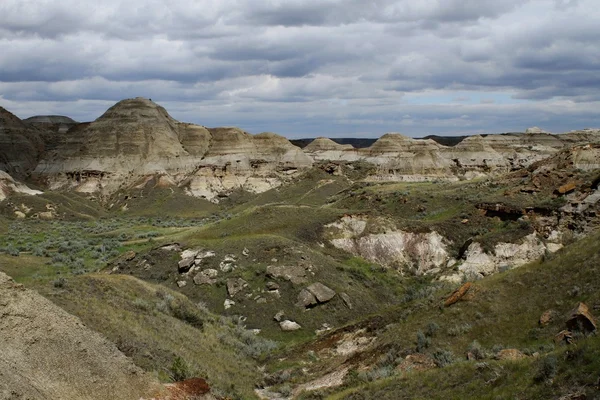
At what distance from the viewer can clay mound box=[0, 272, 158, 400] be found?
10867 millimetres

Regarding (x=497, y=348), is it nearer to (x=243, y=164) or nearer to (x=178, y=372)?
(x=178, y=372)

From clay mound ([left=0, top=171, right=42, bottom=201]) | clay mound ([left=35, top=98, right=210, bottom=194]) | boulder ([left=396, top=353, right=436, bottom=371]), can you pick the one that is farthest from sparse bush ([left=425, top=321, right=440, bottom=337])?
clay mound ([left=35, top=98, right=210, bottom=194])

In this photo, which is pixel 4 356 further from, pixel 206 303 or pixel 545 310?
pixel 206 303

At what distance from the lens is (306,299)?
99.5 feet

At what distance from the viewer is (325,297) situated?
30.7m

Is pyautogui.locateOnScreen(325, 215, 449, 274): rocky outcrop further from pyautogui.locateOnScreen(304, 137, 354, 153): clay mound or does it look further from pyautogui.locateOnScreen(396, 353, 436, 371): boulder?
pyautogui.locateOnScreen(304, 137, 354, 153): clay mound

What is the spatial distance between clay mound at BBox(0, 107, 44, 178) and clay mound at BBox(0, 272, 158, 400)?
96.8 meters

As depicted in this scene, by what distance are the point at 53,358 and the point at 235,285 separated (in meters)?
20.3

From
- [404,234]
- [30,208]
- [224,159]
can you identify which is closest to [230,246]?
[404,234]

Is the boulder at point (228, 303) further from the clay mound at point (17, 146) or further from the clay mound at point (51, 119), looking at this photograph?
the clay mound at point (51, 119)

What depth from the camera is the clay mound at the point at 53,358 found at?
1087 cm

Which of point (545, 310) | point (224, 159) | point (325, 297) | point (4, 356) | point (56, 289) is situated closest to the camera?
point (4, 356)

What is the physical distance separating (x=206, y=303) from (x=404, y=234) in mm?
16364

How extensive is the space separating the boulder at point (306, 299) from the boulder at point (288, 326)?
5.41ft
